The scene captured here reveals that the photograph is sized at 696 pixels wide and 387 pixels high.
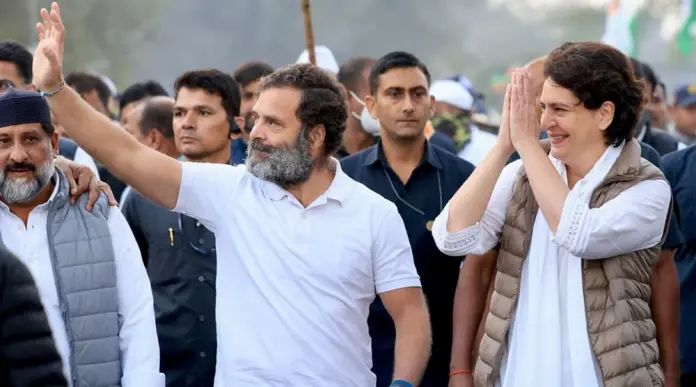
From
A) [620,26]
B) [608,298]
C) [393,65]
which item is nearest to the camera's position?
[608,298]

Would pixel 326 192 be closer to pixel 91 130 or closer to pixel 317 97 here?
pixel 317 97

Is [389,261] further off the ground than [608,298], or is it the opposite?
[389,261]

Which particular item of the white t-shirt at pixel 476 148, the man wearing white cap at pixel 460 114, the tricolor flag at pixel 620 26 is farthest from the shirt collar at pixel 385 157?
the tricolor flag at pixel 620 26

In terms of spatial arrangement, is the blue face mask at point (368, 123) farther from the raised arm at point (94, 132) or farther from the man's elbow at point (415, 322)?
the raised arm at point (94, 132)

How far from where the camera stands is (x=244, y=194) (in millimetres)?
5582

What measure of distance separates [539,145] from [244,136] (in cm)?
341

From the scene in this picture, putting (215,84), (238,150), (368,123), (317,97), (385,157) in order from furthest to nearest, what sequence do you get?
(368,123) < (238,150) < (215,84) < (385,157) < (317,97)

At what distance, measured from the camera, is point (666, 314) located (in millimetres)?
5559


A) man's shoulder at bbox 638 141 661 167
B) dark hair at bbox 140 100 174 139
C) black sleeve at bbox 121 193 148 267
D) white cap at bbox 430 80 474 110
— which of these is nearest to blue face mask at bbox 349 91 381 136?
dark hair at bbox 140 100 174 139

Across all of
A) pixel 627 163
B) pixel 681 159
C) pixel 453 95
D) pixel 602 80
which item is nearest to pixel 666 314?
pixel 627 163

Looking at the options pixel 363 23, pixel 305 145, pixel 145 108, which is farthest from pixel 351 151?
pixel 363 23

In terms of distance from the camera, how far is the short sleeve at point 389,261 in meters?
5.57

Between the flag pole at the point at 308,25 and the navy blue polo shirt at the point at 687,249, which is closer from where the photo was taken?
the navy blue polo shirt at the point at 687,249

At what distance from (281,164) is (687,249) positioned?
85.4 inches
